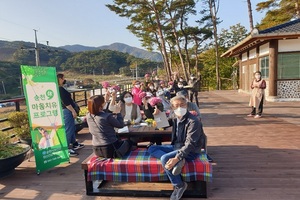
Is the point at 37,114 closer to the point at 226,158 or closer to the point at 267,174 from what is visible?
the point at 226,158

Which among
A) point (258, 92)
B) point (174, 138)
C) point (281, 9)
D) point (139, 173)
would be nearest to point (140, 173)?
point (139, 173)

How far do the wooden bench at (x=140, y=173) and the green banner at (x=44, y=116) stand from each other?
1001 millimetres

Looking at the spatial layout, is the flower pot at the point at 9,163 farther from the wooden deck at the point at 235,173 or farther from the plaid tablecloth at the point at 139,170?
the plaid tablecloth at the point at 139,170

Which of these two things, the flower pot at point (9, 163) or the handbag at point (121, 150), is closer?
the handbag at point (121, 150)

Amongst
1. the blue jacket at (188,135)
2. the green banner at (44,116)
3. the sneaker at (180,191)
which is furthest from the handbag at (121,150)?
the green banner at (44,116)

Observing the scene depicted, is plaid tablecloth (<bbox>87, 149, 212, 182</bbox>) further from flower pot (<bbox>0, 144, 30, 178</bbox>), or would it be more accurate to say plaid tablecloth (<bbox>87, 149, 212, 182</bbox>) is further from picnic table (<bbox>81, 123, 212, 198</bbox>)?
flower pot (<bbox>0, 144, 30, 178</bbox>)

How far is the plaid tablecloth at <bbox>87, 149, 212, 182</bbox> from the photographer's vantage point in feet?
8.51

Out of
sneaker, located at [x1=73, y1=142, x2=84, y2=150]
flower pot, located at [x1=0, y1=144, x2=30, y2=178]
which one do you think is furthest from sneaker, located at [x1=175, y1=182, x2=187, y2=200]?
sneaker, located at [x1=73, y1=142, x2=84, y2=150]

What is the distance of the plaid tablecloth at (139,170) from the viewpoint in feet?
8.51

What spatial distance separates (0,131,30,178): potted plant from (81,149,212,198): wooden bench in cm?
111

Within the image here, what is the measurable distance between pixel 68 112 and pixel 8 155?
1225mm

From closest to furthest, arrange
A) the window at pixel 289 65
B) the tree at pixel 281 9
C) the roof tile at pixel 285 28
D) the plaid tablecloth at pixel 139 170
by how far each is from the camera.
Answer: the plaid tablecloth at pixel 139 170, the roof tile at pixel 285 28, the window at pixel 289 65, the tree at pixel 281 9

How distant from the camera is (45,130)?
3.49 m

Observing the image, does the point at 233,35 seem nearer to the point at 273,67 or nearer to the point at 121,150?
the point at 273,67
